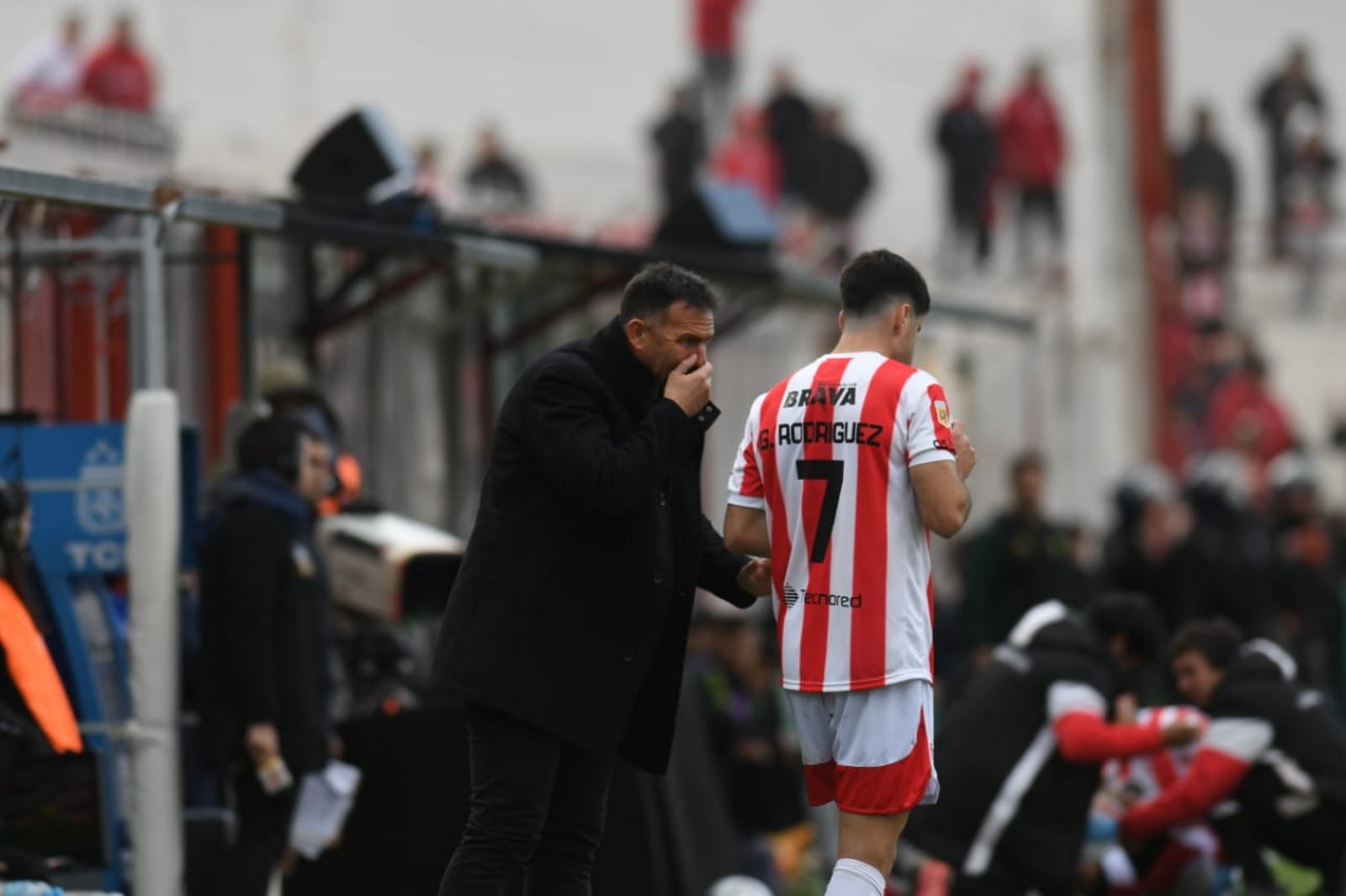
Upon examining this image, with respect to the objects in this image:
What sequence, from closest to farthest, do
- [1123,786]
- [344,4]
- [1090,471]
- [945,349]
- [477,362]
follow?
[1123,786]
[477,362]
[945,349]
[1090,471]
[344,4]

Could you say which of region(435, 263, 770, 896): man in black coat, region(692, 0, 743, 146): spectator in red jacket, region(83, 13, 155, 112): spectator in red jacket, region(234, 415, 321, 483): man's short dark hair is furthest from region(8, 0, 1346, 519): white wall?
region(435, 263, 770, 896): man in black coat

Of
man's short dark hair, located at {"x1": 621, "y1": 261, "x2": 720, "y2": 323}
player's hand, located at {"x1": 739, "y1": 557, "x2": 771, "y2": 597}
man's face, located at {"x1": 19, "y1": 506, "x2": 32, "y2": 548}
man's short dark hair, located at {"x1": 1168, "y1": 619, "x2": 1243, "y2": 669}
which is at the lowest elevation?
man's short dark hair, located at {"x1": 1168, "y1": 619, "x2": 1243, "y2": 669}

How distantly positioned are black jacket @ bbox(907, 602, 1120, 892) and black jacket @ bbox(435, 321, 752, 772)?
243 cm

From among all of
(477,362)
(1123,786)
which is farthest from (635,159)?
(1123,786)

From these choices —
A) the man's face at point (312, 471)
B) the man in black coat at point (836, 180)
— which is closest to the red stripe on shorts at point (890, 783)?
the man's face at point (312, 471)

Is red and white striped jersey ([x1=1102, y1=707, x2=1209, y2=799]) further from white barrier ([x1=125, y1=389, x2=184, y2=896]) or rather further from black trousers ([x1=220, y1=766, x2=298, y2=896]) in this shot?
white barrier ([x1=125, y1=389, x2=184, y2=896])

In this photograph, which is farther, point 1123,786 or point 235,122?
point 235,122

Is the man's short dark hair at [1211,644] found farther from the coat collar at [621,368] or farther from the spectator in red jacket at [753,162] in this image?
the spectator in red jacket at [753,162]

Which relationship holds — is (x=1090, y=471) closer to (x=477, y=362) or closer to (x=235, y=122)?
(x=477, y=362)

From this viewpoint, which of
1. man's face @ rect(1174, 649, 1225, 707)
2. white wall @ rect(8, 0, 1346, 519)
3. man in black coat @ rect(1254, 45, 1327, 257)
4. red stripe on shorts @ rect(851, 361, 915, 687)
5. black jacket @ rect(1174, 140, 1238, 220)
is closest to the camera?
red stripe on shorts @ rect(851, 361, 915, 687)

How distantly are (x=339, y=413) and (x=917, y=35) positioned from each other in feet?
65.9

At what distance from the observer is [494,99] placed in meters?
30.0

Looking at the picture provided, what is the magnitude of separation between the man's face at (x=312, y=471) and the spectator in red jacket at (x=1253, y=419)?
38.6 feet

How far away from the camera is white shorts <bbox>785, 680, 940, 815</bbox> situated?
6.49 m
